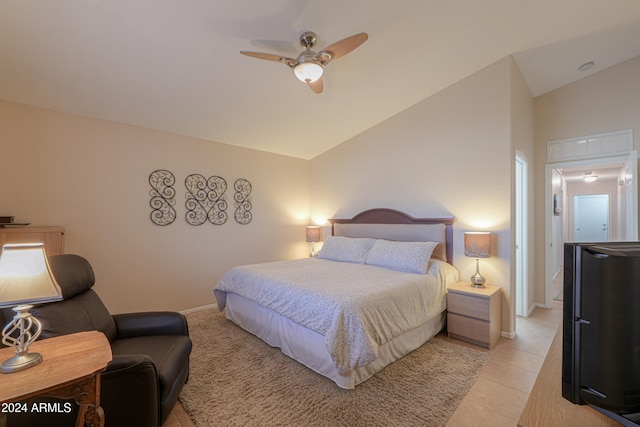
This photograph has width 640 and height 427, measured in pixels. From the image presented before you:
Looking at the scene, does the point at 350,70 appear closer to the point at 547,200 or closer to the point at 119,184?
the point at 119,184

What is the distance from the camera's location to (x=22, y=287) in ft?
3.74

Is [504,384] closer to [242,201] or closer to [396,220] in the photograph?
[396,220]

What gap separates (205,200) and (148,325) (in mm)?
2226

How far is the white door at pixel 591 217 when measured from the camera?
23.9ft

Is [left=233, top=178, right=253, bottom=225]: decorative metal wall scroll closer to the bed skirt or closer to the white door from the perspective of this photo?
the bed skirt

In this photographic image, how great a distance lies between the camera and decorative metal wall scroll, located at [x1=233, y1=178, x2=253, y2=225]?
174 inches

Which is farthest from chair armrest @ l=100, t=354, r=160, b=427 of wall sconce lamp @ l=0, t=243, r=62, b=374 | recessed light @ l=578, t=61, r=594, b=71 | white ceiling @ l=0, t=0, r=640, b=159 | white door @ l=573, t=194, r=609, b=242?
white door @ l=573, t=194, r=609, b=242

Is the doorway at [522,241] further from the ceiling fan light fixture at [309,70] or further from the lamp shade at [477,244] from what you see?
the ceiling fan light fixture at [309,70]

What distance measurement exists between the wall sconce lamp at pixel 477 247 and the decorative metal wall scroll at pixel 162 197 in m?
3.81

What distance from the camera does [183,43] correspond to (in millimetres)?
2316

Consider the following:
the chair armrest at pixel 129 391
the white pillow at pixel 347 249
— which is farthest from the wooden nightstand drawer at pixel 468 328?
the chair armrest at pixel 129 391

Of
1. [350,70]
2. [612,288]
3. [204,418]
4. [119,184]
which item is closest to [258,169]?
[119,184]

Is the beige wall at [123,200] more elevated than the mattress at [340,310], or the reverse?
the beige wall at [123,200]

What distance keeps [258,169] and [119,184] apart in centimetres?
201
